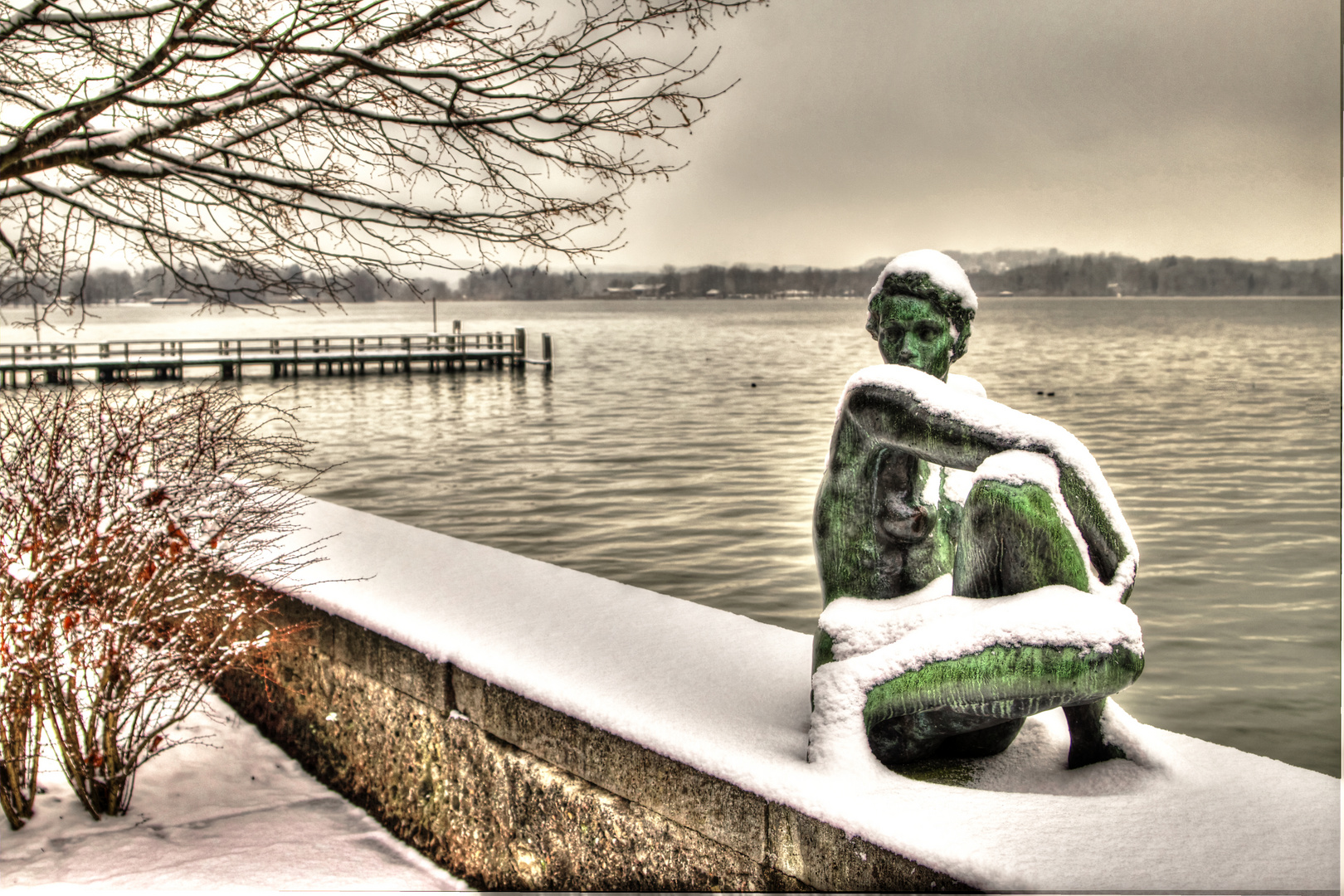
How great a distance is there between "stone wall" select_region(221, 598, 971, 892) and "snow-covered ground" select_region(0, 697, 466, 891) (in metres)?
0.11

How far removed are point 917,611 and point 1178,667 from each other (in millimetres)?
8342

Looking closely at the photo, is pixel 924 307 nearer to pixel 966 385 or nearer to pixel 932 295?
pixel 932 295

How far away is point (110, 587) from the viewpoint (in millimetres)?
4449

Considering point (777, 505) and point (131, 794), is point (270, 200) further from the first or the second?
point (777, 505)

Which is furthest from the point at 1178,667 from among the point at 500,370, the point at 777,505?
the point at 500,370

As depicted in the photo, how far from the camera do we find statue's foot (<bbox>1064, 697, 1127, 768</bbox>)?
108 inches

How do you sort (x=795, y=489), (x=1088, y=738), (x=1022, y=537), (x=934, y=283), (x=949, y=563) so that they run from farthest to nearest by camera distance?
(x=795, y=489)
(x=949, y=563)
(x=934, y=283)
(x=1088, y=738)
(x=1022, y=537)

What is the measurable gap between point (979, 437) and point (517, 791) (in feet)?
6.51

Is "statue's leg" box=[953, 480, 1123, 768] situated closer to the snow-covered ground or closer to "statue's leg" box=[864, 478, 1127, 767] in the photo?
"statue's leg" box=[864, 478, 1127, 767]

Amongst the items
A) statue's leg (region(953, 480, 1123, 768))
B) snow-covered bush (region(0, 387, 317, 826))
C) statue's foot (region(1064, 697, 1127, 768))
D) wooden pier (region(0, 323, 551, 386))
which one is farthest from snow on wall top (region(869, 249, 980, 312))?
wooden pier (region(0, 323, 551, 386))

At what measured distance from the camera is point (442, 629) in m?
4.06

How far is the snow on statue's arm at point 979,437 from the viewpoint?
2.61m

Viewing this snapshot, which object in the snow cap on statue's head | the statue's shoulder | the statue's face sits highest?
the snow cap on statue's head

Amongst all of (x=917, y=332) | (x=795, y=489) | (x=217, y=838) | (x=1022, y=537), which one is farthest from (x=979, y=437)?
(x=795, y=489)
